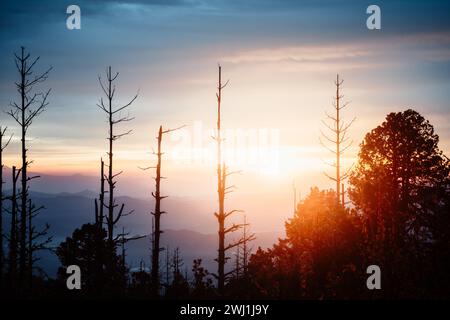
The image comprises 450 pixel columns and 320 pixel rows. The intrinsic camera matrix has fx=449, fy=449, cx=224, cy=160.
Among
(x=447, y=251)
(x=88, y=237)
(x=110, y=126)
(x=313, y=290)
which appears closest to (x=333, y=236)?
(x=313, y=290)

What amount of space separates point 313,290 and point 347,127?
585 inches

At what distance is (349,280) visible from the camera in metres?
17.8

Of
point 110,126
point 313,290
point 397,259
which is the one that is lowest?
point 313,290
